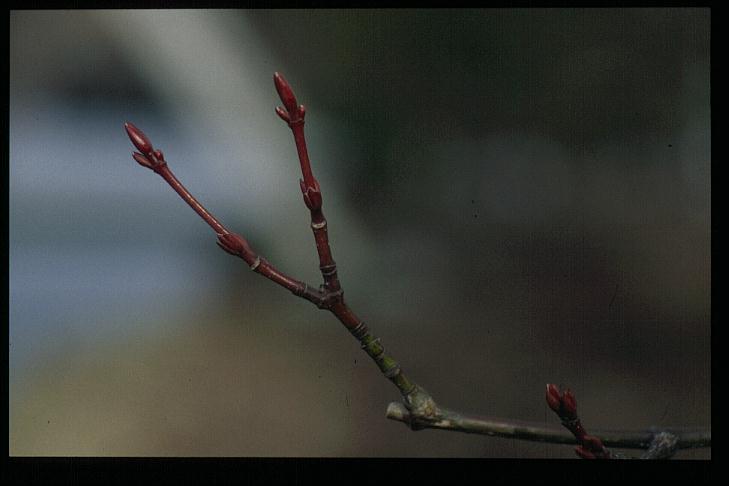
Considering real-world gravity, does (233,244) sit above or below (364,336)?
above

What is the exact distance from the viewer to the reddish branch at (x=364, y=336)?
3.10 ft

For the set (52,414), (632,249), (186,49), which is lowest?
(52,414)

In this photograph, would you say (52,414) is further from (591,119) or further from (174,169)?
(591,119)

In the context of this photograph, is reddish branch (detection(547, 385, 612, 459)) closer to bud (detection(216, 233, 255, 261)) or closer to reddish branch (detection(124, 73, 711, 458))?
reddish branch (detection(124, 73, 711, 458))

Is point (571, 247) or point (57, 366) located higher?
point (571, 247)

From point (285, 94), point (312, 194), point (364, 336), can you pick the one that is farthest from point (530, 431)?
point (285, 94)

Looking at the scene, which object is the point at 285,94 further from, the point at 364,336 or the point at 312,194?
the point at 364,336

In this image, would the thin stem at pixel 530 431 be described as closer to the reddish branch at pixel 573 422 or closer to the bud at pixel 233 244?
Result: the reddish branch at pixel 573 422

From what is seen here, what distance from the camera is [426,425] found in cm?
110

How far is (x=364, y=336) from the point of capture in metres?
1.06

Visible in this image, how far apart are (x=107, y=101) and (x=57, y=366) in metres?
0.50

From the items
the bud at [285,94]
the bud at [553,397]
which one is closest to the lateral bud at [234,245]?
the bud at [285,94]

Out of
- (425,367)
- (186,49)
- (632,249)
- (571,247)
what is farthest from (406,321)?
(186,49)

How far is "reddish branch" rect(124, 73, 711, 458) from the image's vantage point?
94 centimetres
